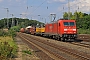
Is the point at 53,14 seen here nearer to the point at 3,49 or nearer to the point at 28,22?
the point at 3,49

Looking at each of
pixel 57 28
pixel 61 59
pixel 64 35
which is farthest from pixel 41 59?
pixel 57 28

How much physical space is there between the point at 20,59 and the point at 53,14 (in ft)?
163

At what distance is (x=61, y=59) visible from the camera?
1741cm

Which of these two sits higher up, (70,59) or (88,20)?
(88,20)

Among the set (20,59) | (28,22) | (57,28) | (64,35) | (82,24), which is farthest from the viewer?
(28,22)

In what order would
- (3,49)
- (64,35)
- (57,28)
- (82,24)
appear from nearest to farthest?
(3,49) < (64,35) < (57,28) < (82,24)

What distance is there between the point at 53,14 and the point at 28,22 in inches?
2507

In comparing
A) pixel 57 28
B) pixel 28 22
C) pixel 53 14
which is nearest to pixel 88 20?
pixel 53 14

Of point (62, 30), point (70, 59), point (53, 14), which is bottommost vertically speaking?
point (70, 59)

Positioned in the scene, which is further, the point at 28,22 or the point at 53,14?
the point at 28,22

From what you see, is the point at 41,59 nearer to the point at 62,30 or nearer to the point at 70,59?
the point at 70,59

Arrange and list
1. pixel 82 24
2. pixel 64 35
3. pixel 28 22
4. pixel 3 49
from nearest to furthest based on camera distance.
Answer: pixel 3 49
pixel 64 35
pixel 82 24
pixel 28 22

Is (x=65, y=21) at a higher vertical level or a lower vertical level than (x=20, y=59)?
higher

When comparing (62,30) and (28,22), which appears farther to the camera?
(28,22)
